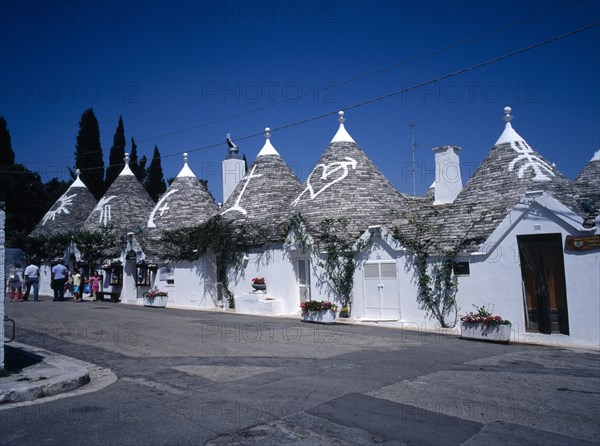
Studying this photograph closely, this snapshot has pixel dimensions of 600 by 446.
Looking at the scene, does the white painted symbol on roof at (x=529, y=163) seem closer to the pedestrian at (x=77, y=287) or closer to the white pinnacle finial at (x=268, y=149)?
the white pinnacle finial at (x=268, y=149)

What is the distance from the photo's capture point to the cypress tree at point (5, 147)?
144 ft

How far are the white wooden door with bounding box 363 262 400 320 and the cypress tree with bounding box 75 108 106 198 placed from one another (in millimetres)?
35024

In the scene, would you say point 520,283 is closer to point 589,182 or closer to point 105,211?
point 589,182

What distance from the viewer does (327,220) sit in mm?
18359

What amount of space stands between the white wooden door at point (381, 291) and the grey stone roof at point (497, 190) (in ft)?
6.60

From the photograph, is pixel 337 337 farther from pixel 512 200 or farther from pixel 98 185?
pixel 98 185

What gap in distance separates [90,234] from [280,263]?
12585 millimetres

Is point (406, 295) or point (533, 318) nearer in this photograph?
point (533, 318)

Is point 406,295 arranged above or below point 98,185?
below

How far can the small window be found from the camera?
47.2 ft

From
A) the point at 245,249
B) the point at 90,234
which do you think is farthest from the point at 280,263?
the point at 90,234

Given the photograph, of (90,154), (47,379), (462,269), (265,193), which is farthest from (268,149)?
(90,154)

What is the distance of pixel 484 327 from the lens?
1290 centimetres

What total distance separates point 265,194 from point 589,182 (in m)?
13.4
